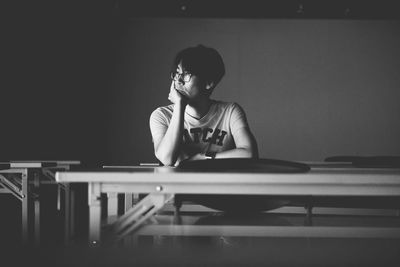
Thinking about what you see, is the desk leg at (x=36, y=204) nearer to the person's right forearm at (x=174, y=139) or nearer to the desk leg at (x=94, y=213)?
the person's right forearm at (x=174, y=139)

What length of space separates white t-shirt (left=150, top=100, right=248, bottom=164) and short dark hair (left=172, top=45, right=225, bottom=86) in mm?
162

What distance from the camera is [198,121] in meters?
1.93

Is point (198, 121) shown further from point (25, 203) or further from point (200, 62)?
point (25, 203)

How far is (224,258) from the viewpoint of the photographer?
0.99 meters

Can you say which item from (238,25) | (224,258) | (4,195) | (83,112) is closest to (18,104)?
(83,112)

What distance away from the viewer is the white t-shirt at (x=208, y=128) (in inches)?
74.0

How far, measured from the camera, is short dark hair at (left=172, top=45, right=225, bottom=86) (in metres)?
1.78

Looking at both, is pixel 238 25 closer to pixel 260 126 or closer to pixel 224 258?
pixel 260 126

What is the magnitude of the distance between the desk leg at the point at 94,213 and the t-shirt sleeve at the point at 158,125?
96cm

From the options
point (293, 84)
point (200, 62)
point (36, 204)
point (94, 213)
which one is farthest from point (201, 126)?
point (293, 84)

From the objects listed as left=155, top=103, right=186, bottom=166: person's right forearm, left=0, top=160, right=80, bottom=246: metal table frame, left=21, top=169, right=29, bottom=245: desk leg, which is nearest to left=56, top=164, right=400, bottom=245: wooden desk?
left=155, top=103, right=186, bottom=166: person's right forearm

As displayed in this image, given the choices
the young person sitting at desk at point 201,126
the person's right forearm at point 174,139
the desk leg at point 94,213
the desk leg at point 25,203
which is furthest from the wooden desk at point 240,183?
the desk leg at point 25,203

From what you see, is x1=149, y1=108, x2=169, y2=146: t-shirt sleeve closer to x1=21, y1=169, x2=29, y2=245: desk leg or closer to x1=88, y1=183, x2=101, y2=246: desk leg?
x1=88, y1=183, x2=101, y2=246: desk leg

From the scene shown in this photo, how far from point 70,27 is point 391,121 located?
431cm
